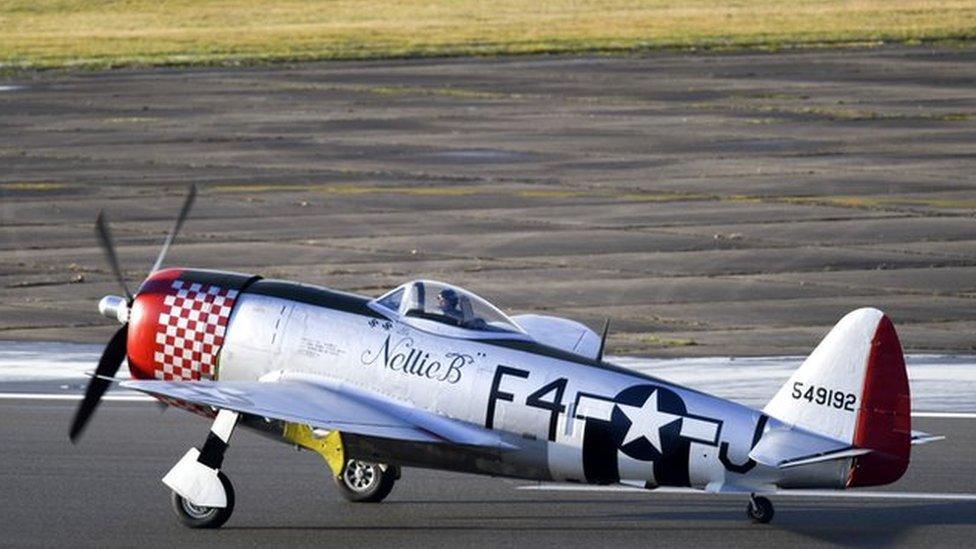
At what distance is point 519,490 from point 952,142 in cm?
2178

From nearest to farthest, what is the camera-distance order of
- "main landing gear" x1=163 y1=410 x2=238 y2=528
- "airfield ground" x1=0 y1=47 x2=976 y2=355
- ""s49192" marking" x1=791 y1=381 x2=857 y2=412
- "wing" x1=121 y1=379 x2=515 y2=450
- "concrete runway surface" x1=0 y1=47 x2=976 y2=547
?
""s49192" marking" x1=791 y1=381 x2=857 y2=412 < "wing" x1=121 y1=379 x2=515 y2=450 < "main landing gear" x1=163 y1=410 x2=238 y2=528 < "concrete runway surface" x1=0 y1=47 x2=976 y2=547 < "airfield ground" x1=0 y1=47 x2=976 y2=355

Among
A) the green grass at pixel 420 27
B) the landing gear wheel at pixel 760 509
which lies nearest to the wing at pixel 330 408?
the landing gear wheel at pixel 760 509

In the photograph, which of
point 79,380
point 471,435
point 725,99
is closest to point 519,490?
point 471,435

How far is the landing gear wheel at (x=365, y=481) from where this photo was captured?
15.2 m

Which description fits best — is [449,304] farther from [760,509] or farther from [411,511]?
[760,509]

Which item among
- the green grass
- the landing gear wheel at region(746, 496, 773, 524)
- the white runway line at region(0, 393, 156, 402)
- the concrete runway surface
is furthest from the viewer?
the green grass

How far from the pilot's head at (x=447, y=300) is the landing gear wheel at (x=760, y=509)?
8.36 ft

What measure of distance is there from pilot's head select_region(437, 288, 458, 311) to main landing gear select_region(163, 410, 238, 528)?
1.68 meters

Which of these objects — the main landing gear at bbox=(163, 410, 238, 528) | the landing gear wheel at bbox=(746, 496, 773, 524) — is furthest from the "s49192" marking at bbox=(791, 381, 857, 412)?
the main landing gear at bbox=(163, 410, 238, 528)

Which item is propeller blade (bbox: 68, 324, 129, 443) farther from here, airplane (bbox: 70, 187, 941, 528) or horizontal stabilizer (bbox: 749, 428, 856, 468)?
horizontal stabilizer (bbox: 749, 428, 856, 468)

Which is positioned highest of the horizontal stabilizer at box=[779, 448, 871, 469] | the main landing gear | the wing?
the horizontal stabilizer at box=[779, 448, 871, 469]

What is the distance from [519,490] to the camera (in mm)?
15664

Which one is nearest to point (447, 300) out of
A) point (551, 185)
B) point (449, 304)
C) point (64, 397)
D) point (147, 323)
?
point (449, 304)

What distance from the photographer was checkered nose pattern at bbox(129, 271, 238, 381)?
1469 centimetres
